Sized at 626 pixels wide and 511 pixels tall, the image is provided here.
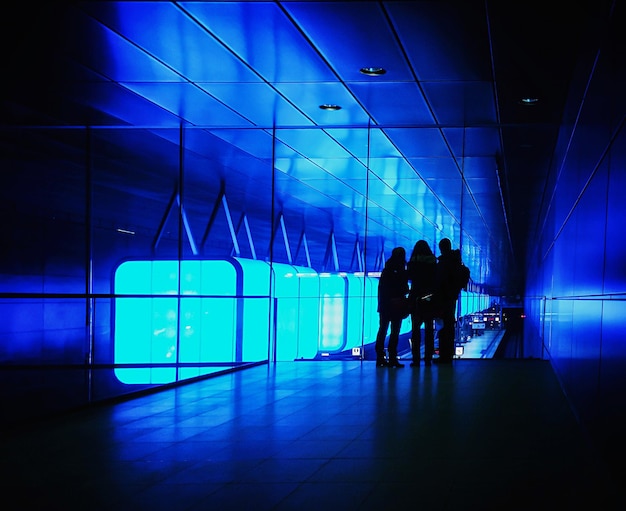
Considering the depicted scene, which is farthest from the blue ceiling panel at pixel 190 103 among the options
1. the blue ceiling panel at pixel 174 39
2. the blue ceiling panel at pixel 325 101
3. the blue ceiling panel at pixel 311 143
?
the blue ceiling panel at pixel 325 101

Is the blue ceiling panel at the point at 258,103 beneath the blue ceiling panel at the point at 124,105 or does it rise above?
above

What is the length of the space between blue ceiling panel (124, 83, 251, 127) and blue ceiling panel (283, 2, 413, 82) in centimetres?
187

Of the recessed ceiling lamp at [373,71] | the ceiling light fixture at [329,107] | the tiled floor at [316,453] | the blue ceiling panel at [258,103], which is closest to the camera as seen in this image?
the tiled floor at [316,453]

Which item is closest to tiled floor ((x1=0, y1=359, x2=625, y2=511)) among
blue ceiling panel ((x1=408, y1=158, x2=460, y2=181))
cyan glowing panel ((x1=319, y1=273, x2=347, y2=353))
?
blue ceiling panel ((x1=408, y1=158, x2=460, y2=181))

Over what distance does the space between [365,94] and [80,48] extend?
3302mm

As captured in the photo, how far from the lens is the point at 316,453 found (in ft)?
17.7

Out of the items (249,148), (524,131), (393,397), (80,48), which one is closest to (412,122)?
(524,131)

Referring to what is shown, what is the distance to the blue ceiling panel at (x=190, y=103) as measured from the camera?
8820mm

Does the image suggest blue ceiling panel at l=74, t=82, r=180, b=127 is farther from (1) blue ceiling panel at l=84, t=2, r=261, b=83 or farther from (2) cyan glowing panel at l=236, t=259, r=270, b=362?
(2) cyan glowing panel at l=236, t=259, r=270, b=362

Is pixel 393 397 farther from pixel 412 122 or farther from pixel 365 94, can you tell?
pixel 412 122

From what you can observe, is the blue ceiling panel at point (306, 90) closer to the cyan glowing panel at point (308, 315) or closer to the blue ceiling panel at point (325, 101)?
the blue ceiling panel at point (325, 101)

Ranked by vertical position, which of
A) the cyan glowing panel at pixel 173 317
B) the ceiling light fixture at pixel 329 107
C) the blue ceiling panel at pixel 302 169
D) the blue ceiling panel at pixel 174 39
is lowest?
the cyan glowing panel at pixel 173 317

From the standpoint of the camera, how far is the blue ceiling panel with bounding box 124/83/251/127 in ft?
28.9

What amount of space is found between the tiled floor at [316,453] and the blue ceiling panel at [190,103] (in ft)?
11.0
